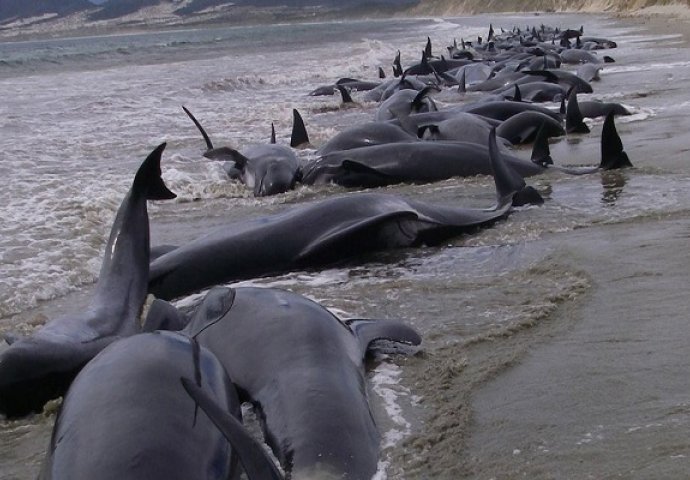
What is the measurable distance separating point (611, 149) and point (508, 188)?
167cm

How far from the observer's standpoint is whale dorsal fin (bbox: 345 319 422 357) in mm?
3949

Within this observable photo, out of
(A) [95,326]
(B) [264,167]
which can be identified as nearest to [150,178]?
(A) [95,326]

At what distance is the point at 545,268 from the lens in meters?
5.13

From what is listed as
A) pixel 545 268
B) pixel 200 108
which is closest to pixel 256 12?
pixel 200 108

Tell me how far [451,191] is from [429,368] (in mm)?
4171

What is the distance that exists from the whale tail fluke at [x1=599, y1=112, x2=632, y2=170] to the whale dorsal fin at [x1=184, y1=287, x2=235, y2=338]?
497 centimetres

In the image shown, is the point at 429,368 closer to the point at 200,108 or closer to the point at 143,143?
the point at 143,143

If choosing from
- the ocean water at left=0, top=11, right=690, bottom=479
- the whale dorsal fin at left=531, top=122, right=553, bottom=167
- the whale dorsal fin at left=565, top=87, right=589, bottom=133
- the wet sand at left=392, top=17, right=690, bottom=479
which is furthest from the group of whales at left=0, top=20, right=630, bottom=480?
the whale dorsal fin at left=565, top=87, right=589, bottom=133

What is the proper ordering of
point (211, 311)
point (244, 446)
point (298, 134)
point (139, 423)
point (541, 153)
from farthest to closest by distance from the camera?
point (298, 134), point (541, 153), point (211, 311), point (139, 423), point (244, 446)

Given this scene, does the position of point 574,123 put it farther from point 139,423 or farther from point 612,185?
point 139,423

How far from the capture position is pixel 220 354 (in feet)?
11.9

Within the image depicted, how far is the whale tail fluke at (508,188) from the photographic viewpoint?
671 cm

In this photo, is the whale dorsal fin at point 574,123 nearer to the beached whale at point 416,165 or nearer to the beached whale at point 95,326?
the beached whale at point 416,165

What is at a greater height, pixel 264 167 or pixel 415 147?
pixel 415 147
